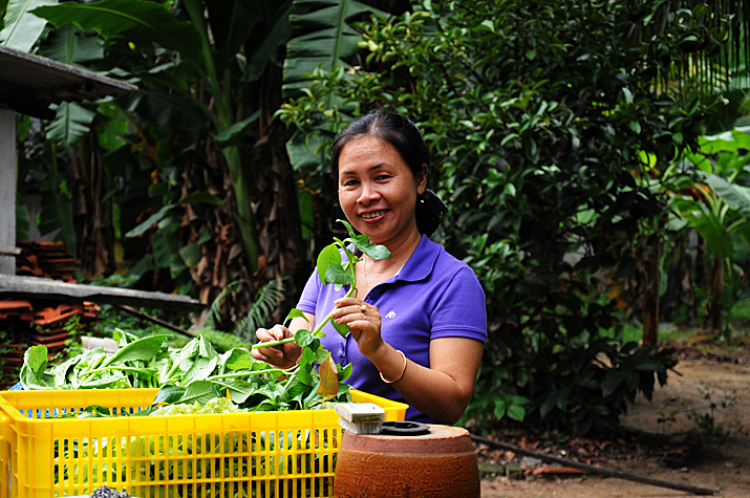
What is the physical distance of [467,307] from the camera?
169 centimetres

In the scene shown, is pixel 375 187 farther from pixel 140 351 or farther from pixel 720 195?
pixel 720 195

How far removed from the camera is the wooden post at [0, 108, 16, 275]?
450cm

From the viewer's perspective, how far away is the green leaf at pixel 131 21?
5.00 m

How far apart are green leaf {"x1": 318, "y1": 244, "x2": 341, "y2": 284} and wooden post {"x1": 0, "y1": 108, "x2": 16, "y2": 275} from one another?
4.01 m

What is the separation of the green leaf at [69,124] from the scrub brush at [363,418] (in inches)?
218

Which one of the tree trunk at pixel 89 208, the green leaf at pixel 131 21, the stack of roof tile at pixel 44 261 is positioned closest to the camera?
the green leaf at pixel 131 21

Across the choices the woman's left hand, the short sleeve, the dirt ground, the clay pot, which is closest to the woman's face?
the short sleeve

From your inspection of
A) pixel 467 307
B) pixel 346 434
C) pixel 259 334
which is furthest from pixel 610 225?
pixel 346 434

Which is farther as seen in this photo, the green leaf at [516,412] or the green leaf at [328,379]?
the green leaf at [516,412]

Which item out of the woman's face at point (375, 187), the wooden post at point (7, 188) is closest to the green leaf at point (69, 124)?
the wooden post at point (7, 188)

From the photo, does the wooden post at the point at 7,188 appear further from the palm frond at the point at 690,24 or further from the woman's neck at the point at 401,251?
the palm frond at the point at 690,24

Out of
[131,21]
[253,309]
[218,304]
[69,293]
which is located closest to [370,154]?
[69,293]

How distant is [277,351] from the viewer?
4.99 feet

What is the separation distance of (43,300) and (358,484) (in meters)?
4.46
